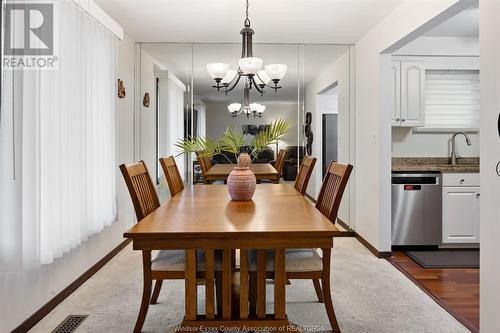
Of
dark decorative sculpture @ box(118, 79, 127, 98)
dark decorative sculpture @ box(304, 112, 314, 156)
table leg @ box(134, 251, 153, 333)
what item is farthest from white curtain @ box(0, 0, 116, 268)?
dark decorative sculpture @ box(304, 112, 314, 156)

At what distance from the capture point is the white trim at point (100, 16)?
9.94 ft

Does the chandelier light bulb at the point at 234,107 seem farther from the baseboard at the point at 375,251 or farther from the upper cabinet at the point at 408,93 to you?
the baseboard at the point at 375,251

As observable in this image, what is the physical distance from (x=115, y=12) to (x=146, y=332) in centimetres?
277

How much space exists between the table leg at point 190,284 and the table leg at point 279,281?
36 centimetres

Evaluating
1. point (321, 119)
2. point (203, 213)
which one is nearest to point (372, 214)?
point (321, 119)

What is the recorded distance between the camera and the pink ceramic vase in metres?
2.33

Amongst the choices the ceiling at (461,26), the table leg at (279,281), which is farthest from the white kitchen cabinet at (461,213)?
the table leg at (279,281)

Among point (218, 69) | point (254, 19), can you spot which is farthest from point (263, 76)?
point (218, 69)

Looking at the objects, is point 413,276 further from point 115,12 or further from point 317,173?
point 115,12

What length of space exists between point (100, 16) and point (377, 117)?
8.96 feet

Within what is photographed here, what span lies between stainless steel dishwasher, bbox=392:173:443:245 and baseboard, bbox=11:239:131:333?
2.87 meters

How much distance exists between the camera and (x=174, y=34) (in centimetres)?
439

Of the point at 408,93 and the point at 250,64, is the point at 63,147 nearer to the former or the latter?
the point at 250,64

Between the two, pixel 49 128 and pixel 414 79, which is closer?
pixel 49 128
